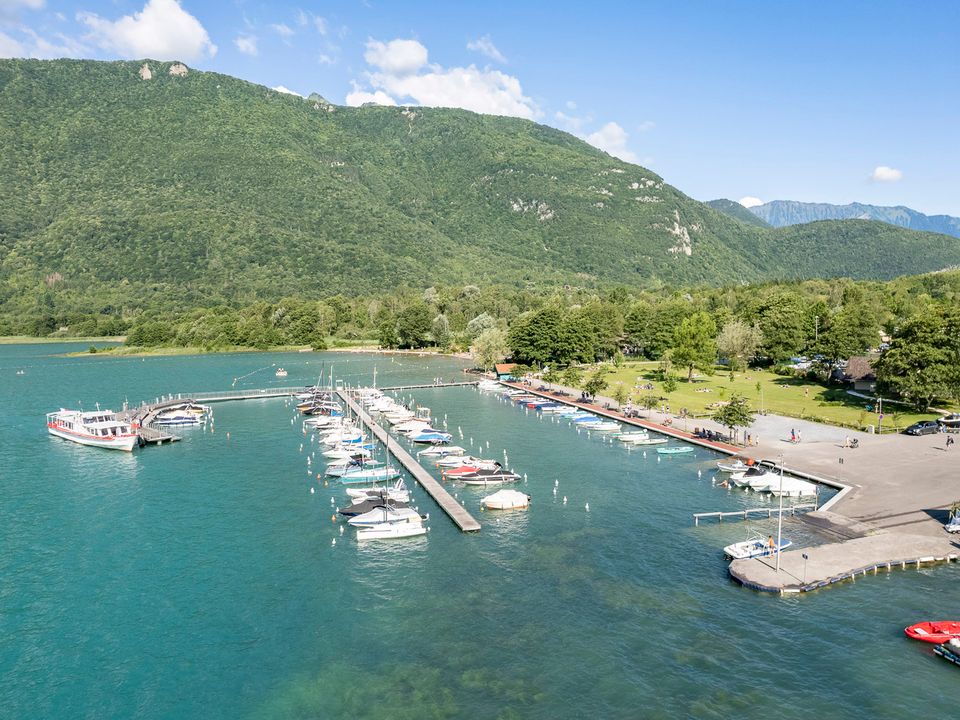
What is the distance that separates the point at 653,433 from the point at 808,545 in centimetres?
3554

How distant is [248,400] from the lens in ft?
347

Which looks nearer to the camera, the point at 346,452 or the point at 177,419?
the point at 346,452

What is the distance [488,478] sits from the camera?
5891cm

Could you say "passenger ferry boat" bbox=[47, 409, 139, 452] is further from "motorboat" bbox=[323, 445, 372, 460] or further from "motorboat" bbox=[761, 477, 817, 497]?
"motorboat" bbox=[761, 477, 817, 497]

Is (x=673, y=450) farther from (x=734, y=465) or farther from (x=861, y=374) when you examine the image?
(x=861, y=374)

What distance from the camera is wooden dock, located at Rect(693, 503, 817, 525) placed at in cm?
4906

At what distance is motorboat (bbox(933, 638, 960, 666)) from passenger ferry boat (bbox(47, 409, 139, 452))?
244 ft

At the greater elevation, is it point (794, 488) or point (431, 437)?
point (794, 488)

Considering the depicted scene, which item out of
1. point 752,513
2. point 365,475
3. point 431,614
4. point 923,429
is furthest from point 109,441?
point 923,429

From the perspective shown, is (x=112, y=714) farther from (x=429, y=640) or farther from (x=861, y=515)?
(x=861, y=515)

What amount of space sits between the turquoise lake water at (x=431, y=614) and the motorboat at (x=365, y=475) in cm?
269

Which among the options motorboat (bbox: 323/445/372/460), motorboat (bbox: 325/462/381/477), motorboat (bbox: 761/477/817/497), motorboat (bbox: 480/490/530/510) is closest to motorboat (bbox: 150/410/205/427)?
motorboat (bbox: 323/445/372/460)

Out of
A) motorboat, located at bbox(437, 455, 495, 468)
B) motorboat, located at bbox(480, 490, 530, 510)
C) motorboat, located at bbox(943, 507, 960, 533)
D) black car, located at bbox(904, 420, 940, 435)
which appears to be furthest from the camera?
black car, located at bbox(904, 420, 940, 435)

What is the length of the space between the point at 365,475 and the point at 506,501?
1494cm
